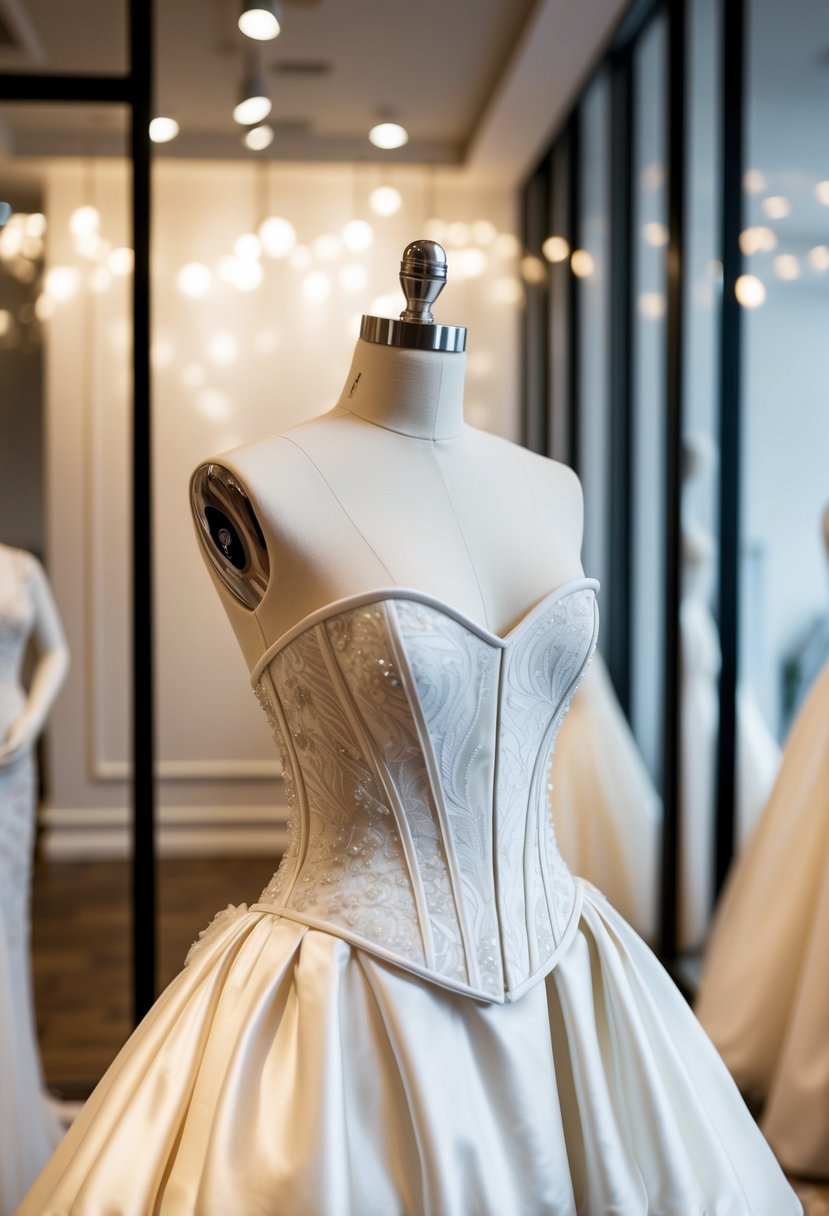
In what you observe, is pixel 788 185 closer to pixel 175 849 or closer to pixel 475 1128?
pixel 475 1128

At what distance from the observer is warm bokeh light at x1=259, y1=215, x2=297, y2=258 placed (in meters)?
5.08

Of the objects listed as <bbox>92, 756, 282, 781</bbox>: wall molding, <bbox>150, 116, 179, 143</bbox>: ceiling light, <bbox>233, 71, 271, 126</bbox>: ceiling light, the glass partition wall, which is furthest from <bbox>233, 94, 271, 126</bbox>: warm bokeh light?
<bbox>92, 756, 282, 781</bbox>: wall molding

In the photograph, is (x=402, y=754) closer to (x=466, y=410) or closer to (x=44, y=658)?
(x=44, y=658)

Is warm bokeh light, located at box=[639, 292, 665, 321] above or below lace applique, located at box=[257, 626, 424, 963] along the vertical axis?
above

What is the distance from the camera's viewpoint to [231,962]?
3.84ft

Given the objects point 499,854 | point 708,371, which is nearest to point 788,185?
point 708,371

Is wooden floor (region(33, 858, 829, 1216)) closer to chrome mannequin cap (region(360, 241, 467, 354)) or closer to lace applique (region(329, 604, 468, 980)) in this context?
lace applique (region(329, 604, 468, 980))

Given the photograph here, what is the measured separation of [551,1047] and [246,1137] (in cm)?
31

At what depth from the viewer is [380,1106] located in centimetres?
109

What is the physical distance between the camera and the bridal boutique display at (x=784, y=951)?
7.64 feet

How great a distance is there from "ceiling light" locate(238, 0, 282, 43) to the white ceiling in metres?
0.20

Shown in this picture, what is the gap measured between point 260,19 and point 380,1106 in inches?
132

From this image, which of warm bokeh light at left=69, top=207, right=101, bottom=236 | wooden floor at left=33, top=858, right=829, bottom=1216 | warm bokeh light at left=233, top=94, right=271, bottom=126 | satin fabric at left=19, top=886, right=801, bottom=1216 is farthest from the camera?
warm bokeh light at left=233, top=94, right=271, bottom=126

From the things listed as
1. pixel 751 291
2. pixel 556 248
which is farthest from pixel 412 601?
pixel 556 248
